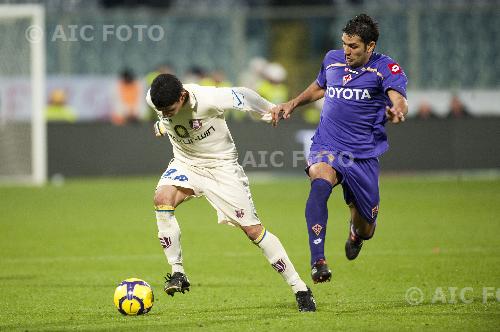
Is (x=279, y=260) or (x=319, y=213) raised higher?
(x=319, y=213)

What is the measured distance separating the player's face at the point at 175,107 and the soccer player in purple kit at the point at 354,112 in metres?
0.91

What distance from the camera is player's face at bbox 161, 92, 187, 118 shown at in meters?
7.88

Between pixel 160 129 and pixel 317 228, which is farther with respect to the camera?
pixel 160 129

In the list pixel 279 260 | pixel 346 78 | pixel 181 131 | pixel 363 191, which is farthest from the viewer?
pixel 363 191

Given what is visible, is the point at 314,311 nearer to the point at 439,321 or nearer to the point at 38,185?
the point at 439,321

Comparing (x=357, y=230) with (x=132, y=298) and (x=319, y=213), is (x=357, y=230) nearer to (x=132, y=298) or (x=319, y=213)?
(x=319, y=213)

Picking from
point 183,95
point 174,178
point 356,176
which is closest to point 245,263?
point 356,176

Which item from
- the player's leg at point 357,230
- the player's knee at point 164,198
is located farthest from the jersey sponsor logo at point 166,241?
the player's leg at point 357,230

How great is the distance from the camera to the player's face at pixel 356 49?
8.71m

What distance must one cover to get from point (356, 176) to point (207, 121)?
1.50m

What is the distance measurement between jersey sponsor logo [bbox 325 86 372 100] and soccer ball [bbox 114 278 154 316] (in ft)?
7.85

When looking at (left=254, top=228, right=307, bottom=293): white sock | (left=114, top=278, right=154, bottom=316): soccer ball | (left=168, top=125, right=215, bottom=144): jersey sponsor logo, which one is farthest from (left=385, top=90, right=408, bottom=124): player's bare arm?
(left=114, top=278, right=154, bottom=316): soccer ball

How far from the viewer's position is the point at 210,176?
27.6 feet

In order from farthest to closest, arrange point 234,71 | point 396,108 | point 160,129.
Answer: point 234,71 < point 160,129 < point 396,108
